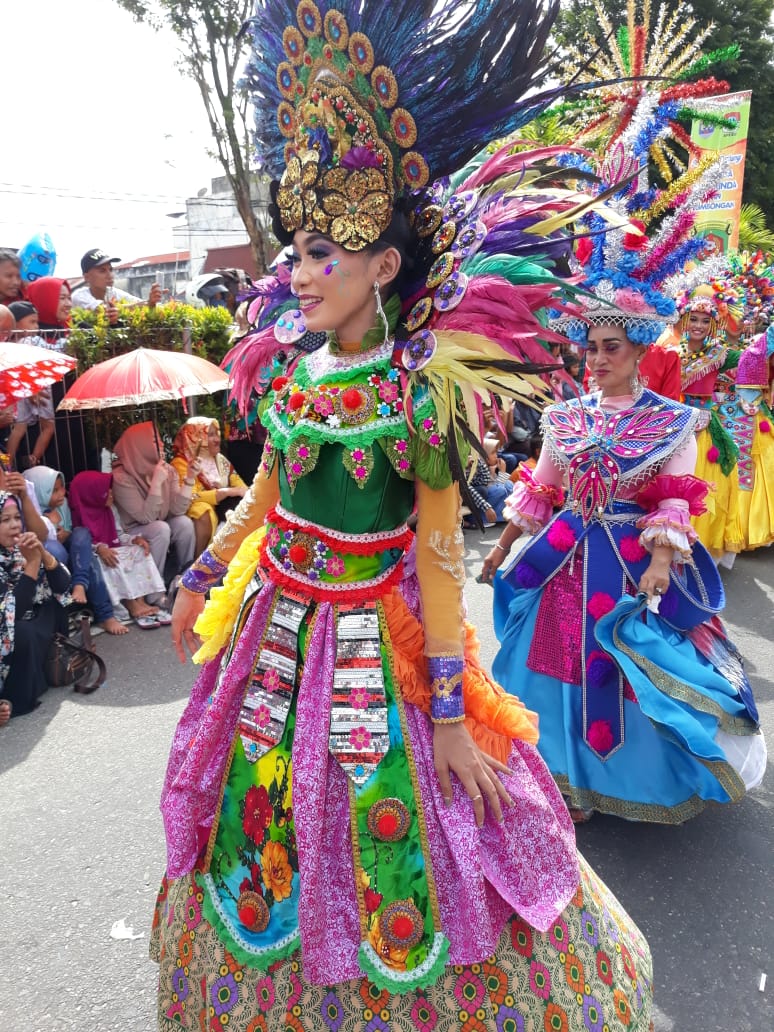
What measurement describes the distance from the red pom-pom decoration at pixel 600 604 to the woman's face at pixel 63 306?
5.15m

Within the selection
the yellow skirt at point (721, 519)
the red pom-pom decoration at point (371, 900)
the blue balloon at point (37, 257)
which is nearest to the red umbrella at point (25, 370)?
the blue balloon at point (37, 257)

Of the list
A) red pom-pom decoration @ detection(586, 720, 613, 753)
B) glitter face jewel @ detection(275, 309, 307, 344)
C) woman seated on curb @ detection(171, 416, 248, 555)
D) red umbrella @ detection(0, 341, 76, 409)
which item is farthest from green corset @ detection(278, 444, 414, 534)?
woman seated on curb @ detection(171, 416, 248, 555)

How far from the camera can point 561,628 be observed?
3.26 meters

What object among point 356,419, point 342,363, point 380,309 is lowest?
point 356,419

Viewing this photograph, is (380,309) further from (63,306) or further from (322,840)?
(63,306)

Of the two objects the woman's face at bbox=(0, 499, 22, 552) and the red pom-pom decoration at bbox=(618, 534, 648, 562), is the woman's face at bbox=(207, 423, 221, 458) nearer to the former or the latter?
the woman's face at bbox=(0, 499, 22, 552)

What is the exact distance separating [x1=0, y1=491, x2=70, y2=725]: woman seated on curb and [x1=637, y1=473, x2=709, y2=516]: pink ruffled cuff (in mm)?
3353

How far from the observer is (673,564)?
3141mm

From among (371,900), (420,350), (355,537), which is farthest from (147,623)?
(420,350)

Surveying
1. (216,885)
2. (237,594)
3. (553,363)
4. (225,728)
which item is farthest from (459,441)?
(216,885)

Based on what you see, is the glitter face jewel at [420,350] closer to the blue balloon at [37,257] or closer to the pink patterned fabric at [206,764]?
the pink patterned fabric at [206,764]

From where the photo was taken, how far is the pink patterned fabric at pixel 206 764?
6.13ft

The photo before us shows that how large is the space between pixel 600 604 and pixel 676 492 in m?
0.51

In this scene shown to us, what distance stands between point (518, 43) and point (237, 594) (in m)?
1.41
